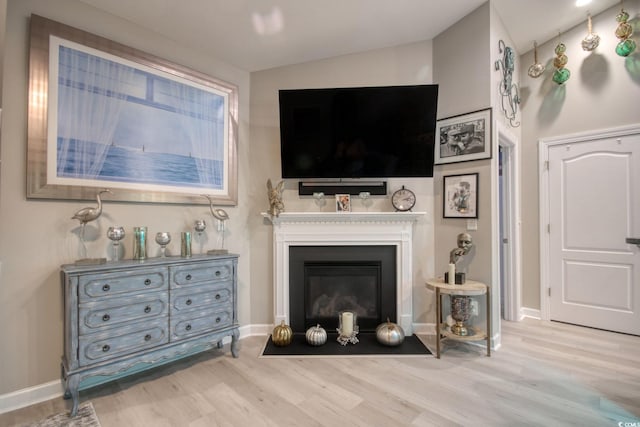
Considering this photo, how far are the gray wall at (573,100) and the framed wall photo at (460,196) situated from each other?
1.31m

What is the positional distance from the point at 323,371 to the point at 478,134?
243 cm

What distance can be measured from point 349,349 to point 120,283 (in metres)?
1.85

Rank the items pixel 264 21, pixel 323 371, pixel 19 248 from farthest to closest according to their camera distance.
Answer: pixel 264 21
pixel 323 371
pixel 19 248

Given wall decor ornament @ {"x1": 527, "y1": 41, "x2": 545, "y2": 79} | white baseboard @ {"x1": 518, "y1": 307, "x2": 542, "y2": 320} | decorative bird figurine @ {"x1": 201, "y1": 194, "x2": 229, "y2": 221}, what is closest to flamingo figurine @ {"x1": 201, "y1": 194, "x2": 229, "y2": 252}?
decorative bird figurine @ {"x1": 201, "y1": 194, "x2": 229, "y2": 221}

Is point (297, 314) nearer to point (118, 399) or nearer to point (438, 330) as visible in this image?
point (438, 330)

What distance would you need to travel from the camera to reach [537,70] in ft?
10.5

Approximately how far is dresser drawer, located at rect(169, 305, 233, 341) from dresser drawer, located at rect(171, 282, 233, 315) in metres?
0.05

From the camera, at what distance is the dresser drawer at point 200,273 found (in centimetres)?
211

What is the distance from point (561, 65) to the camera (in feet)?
10.1

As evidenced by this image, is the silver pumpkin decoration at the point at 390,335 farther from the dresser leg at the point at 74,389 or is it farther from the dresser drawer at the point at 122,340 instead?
the dresser leg at the point at 74,389

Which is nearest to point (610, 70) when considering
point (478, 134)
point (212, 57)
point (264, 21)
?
point (478, 134)

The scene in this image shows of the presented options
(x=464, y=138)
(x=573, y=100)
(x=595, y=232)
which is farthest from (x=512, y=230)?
(x=573, y=100)

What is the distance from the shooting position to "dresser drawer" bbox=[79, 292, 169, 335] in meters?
1.73

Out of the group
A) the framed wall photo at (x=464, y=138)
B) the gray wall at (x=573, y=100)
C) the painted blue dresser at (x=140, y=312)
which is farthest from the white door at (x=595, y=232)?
the painted blue dresser at (x=140, y=312)
